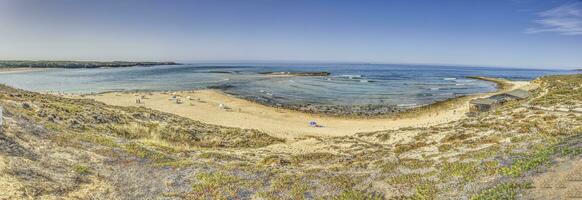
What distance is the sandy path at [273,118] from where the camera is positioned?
3734 cm

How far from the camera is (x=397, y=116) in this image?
46.7 metres

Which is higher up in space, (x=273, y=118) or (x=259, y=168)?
(x=259, y=168)

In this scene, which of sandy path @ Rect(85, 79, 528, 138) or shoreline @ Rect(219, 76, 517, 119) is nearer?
sandy path @ Rect(85, 79, 528, 138)

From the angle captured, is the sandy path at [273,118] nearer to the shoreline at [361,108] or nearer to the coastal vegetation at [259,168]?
the shoreline at [361,108]

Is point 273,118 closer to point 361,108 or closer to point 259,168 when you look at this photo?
point 361,108

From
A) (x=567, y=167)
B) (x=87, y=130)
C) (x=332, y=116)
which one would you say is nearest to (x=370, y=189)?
(x=567, y=167)

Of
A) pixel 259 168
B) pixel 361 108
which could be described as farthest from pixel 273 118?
pixel 259 168

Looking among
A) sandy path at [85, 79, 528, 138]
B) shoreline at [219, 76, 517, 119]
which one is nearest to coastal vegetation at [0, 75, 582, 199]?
sandy path at [85, 79, 528, 138]

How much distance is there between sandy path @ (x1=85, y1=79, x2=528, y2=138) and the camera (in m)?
37.3

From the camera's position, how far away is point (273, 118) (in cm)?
4469

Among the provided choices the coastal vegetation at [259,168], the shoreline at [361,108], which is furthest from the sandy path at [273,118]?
the coastal vegetation at [259,168]

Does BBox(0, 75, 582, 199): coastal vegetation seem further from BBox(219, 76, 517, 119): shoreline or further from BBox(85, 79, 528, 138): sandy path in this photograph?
BBox(219, 76, 517, 119): shoreline

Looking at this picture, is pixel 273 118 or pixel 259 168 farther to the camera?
pixel 273 118

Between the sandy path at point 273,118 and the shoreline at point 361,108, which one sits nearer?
the sandy path at point 273,118
